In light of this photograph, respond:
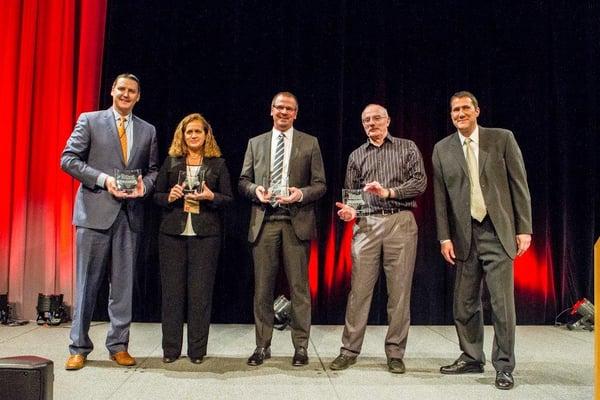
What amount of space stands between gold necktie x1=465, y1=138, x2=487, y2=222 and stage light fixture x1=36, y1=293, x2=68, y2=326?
3482 millimetres

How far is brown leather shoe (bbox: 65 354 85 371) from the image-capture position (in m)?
2.93

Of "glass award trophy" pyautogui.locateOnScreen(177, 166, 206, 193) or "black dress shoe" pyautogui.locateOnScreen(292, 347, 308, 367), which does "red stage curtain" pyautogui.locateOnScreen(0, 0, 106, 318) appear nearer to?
"glass award trophy" pyautogui.locateOnScreen(177, 166, 206, 193)

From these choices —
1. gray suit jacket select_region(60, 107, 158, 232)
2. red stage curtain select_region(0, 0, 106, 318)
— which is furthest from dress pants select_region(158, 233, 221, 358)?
red stage curtain select_region(0, 0, 106, 318)

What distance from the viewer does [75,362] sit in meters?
2.95

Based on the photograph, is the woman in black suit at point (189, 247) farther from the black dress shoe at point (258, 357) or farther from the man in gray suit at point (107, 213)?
the black dress shoe at point (258, 357)

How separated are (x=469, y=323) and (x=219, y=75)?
307cm

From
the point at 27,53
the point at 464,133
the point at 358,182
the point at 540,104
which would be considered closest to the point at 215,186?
the point at 358,182

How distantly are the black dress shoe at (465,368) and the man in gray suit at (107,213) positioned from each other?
1864 millimetres

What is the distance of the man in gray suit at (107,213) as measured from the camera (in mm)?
2998

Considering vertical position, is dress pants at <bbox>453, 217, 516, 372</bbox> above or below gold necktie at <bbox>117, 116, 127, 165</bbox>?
below

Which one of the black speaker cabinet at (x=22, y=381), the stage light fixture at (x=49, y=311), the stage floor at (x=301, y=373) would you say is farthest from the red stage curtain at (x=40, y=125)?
the black speaker cabinet at (x=22, y=381)

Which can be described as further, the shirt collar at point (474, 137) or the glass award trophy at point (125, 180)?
the shirt collar at point (474, 137)

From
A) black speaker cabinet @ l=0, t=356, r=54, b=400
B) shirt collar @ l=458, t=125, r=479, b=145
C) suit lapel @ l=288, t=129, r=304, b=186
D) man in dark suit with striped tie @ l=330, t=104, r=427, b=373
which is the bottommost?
black speaker cabinet @ l=0, t=356, r=54, b=400

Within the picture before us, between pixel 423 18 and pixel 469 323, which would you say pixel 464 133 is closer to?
pixel 469 323
